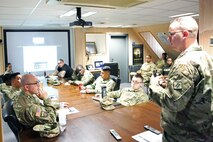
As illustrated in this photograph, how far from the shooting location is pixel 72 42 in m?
7.56

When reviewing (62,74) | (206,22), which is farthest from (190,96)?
(62,74)

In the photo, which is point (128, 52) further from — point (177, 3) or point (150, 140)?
point (150, 140)

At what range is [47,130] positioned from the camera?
1.75 meters

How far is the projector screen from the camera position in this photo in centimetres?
679

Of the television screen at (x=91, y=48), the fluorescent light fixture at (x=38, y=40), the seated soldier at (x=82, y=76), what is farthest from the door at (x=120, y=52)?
the seated soldier at (x=82, y=76)

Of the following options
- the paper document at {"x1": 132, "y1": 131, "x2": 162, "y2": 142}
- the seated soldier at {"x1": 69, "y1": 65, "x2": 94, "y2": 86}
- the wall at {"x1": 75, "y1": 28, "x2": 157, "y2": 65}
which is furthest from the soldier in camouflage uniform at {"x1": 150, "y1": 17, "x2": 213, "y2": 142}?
the wall at {"x1": 75, "y1": 28, "x2": 157, "y2": 65}

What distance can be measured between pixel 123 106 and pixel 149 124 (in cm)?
69

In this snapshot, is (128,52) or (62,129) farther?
(128,52)

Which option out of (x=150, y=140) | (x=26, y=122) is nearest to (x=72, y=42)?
(x=26, y=122)

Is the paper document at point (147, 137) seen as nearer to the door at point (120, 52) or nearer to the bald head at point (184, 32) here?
the bald head at point (184, 32)

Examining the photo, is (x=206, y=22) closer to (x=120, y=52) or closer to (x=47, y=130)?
(x=47, y=130)

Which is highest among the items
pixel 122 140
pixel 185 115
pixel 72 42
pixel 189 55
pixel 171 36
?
pixel 72 42

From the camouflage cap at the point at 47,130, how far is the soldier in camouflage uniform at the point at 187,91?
3.02 ft

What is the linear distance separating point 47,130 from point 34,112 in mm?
249
